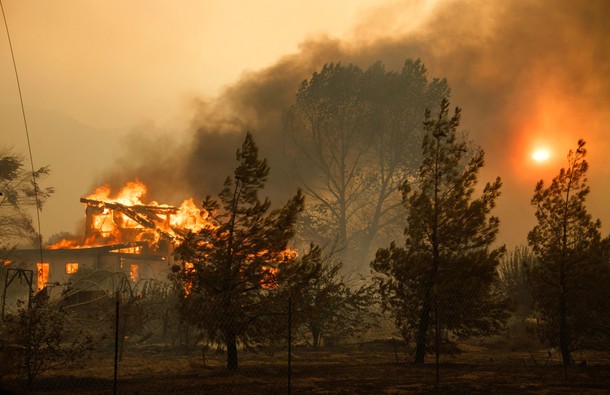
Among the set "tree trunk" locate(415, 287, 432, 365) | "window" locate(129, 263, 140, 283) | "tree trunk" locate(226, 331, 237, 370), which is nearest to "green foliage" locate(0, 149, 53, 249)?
"window" locate(129, 263, 140, 283)

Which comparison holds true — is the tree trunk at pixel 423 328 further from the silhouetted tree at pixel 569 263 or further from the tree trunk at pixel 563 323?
the tree trunk at pixel 563 323

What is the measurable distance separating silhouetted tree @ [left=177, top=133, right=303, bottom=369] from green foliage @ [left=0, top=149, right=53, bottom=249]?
2824 centimetres

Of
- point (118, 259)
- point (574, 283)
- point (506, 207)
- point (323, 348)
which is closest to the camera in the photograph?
point (574, 283)

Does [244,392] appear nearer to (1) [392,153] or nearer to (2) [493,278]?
(2) [493,278]

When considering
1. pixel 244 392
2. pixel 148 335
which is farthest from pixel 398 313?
pixel 148 335

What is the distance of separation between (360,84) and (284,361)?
130 feet

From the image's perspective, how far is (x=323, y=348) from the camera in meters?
26.1

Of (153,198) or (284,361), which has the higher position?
(153,198)

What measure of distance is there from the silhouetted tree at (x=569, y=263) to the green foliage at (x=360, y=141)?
35.4m

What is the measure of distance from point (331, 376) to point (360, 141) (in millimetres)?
42378

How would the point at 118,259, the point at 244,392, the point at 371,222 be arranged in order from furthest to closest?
the point at 371,222
the point at 118,259
the point at 244,392

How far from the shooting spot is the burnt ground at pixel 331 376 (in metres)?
13.9

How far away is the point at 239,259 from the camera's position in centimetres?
1800

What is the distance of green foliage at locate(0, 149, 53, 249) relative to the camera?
138 ft
